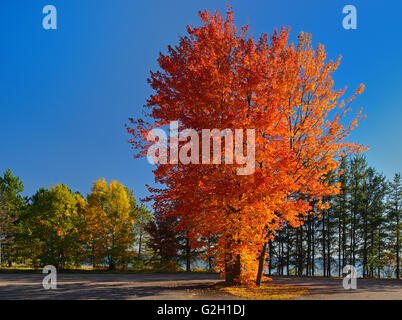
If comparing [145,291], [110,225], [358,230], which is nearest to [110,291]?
[145,291]

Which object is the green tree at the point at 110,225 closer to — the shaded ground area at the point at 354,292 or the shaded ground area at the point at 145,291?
the shaded ground area at the point at 145,291

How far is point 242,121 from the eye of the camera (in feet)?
43.9

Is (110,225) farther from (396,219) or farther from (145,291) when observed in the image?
(396,219)

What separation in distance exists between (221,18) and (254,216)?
10.0 m

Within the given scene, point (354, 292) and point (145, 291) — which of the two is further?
point (354, 292)

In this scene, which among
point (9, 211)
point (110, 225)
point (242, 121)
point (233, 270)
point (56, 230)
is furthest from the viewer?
point (9, 211)

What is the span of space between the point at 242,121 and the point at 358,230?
30.0 metres

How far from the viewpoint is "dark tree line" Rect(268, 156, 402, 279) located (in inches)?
1403

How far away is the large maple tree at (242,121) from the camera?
13.5 metres

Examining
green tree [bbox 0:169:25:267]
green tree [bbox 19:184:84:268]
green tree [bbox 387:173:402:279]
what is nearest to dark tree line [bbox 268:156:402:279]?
green tree [bbox 387:173:402:279]

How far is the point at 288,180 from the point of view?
46.0 ft

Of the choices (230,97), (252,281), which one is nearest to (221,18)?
(230,97)

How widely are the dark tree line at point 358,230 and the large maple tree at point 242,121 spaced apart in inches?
903
